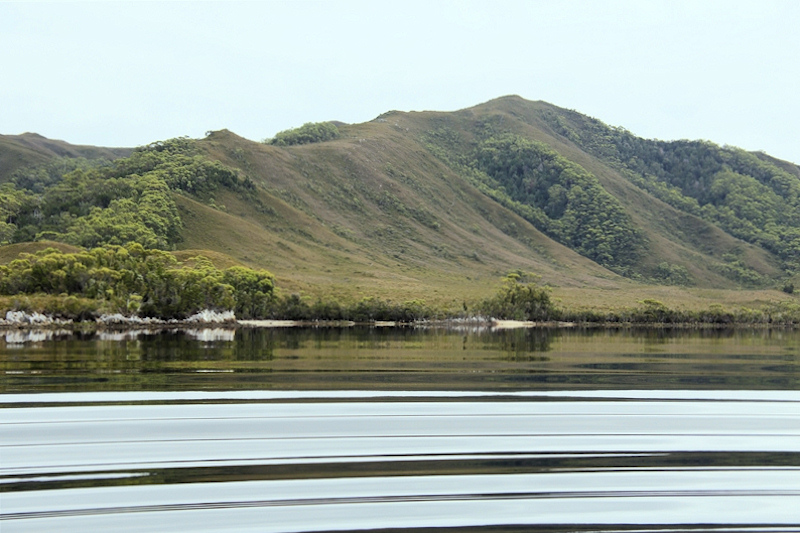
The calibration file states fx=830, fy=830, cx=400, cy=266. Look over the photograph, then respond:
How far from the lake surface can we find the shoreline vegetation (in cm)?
4115

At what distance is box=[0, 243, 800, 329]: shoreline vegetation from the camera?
68.6m

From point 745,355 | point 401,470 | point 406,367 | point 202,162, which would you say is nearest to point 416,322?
point 745,355

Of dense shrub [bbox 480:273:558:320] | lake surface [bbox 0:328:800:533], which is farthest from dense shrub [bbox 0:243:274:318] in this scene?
lake surface [bbox 0:328:800:533]

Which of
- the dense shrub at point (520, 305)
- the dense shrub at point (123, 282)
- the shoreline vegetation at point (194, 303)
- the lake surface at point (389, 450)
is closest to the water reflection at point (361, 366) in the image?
the lake surface at point (389, 450)

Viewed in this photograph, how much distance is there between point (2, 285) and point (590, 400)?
6415 cm

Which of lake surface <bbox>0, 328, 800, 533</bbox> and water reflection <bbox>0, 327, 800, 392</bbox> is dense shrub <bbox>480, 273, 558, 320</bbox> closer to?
water reflection <bbox>0, 327, 800, 392</bbox>

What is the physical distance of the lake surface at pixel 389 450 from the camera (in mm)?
11602

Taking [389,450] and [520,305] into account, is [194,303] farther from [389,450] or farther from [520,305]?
[389,450]

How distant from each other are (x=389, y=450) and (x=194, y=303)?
66.6m

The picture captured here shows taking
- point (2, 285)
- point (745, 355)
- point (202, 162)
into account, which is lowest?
point (745, 355)

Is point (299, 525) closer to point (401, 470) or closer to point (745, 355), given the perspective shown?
point (401, 470)

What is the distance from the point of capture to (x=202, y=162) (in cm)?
19238

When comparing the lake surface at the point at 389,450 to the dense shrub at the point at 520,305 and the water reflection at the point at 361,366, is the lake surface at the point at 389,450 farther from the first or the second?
the dense shrub at the point at 520,305

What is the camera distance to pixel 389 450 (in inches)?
→ 619
